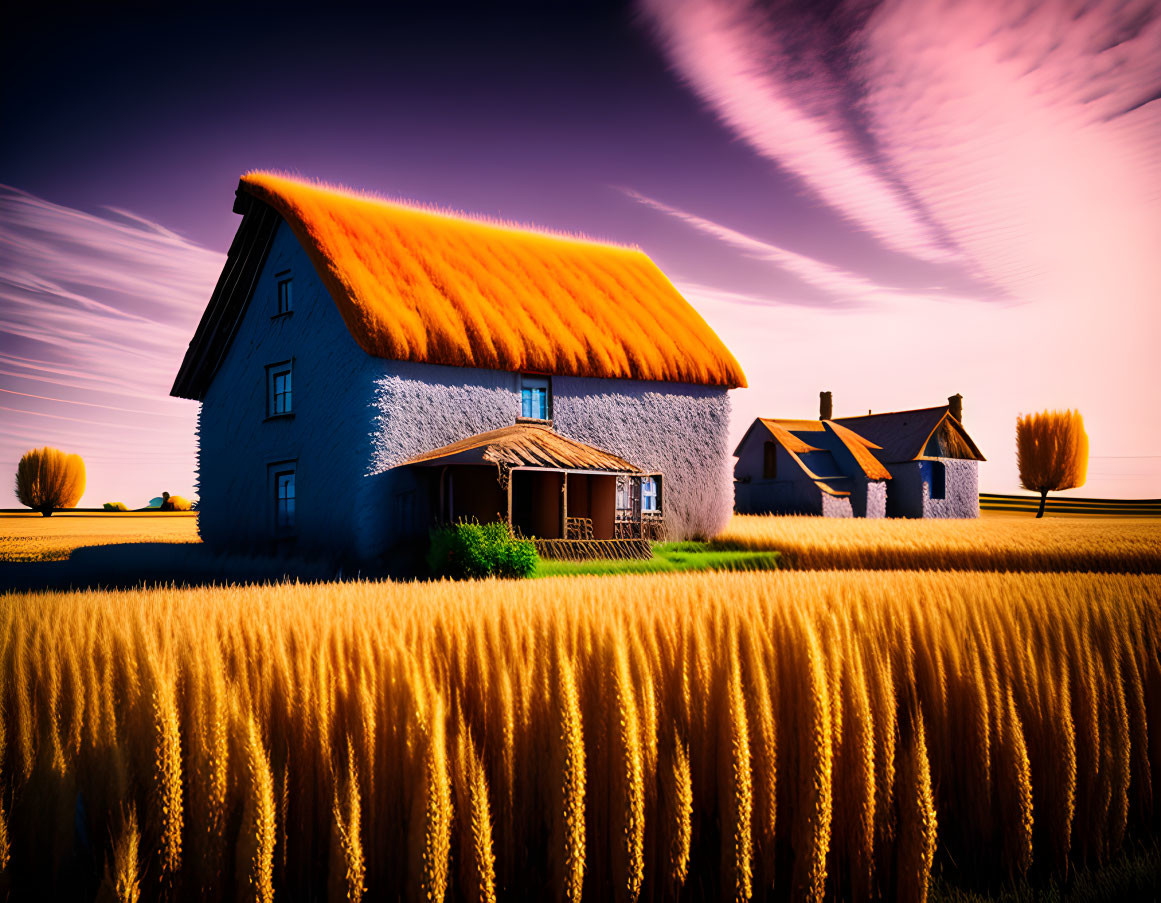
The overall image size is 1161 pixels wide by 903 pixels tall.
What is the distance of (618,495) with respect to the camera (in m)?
20.8

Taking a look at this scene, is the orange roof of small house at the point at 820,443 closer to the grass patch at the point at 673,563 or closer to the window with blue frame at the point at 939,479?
the window with blue frame at the point at 939,479

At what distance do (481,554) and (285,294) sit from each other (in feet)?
34.4

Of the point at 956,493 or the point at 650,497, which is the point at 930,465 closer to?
the point at 956,493

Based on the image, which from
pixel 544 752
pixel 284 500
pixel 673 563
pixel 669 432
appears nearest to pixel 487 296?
pixel 669 432

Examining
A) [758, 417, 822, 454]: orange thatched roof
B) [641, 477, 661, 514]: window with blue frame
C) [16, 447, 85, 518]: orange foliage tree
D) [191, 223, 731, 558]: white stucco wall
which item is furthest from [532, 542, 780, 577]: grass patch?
[16, 447, 85, 518]: orange foliage tree

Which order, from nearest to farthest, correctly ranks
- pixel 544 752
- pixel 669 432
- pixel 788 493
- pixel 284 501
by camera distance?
pixel 544 752 < pixel 284 501 < pixel 669 432 < pixel 788 493

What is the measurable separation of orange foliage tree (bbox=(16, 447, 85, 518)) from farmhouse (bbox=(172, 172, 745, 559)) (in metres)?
47.4

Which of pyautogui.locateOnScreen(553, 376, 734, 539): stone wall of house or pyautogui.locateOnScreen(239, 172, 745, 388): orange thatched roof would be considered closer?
pyautogui.locateOnScreen(239, 172, 745, 388): orange thatched roof

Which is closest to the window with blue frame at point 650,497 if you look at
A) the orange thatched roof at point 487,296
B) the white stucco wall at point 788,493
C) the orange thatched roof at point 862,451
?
the orange thatched roof at point 487,296

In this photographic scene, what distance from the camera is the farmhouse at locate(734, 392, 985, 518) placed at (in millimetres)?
37594

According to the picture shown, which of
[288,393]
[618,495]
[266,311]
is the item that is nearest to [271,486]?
[288,393]

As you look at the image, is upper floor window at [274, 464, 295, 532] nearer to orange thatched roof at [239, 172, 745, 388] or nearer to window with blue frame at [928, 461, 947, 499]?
orange thatched roof at [239, 172, 745, 388]

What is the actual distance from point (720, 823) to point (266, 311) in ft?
65.8

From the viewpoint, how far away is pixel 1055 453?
5278cm
